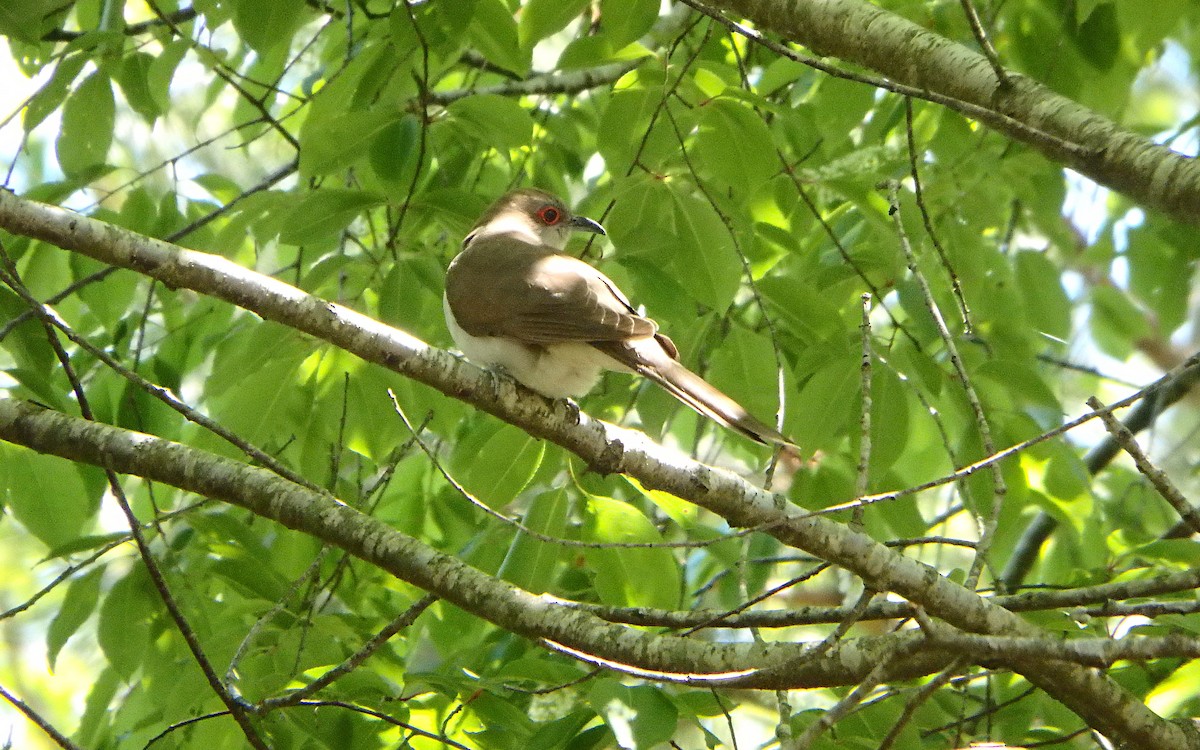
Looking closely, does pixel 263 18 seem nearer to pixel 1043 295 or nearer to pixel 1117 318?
pixel 1043 295

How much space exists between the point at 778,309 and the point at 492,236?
55.4 inches

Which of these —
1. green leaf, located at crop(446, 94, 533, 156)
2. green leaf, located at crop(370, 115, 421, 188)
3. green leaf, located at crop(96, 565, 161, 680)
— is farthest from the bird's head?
green leaf, located at crop(96, 565, 161, 680)

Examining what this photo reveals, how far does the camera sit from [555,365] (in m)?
3.97

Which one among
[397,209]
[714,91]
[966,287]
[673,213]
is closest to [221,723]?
[397,209]

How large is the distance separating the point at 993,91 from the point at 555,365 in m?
1.73

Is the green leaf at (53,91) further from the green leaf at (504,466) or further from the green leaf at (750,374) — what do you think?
the green leaf at (750,374)

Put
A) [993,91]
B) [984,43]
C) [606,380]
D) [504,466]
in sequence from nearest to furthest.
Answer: [984,43] < [993,91] < [504,466] < [606,380]

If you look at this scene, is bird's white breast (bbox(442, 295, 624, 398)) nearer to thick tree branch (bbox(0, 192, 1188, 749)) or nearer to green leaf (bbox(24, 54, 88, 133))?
thick tree branch (bbox(0, 192, 1188, 749))

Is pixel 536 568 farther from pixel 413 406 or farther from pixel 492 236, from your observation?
pixel 492 236

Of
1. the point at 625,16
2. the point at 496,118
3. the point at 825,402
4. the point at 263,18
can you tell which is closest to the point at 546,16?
the point at 625,16

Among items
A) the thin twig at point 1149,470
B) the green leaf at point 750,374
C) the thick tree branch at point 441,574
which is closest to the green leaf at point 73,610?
the thick tree branch at point 441,574

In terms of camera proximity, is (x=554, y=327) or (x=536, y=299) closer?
(x=554, y=327)

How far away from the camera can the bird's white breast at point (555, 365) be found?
12.9 feet

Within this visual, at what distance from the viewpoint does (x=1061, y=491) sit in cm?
423
